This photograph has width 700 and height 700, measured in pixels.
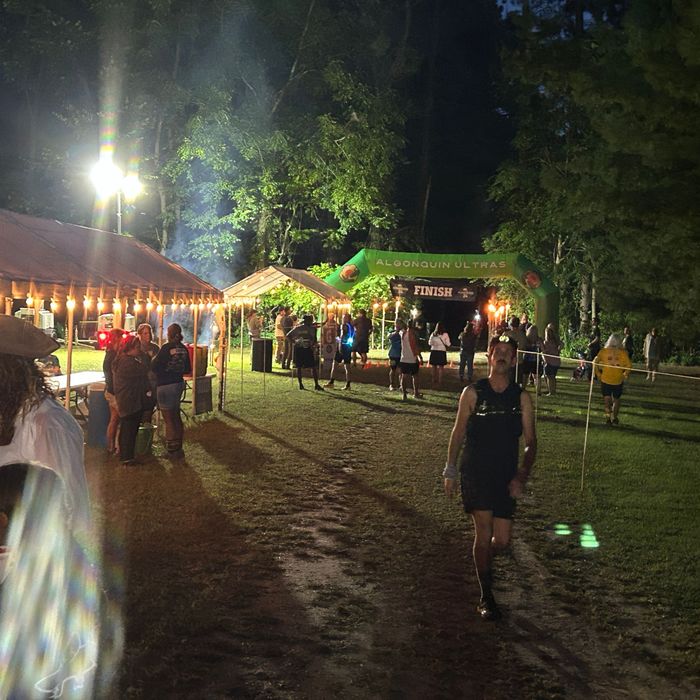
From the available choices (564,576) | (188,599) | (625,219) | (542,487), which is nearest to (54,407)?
(188,599)

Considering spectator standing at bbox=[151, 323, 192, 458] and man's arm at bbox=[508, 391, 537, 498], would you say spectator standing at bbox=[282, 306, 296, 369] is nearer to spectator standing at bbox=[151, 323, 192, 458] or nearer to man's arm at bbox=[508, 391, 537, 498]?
spectator standing at bbox=[151, 323, 192, 458]

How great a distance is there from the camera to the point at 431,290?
1410 inches

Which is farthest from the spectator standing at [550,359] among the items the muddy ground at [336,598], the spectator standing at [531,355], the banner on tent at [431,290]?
the banner on tent at [431,290]

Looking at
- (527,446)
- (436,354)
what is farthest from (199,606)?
(436,354)

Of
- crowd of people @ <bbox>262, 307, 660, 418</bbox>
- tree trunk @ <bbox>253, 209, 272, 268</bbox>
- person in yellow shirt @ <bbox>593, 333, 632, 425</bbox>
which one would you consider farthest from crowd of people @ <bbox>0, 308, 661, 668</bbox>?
tree trunk @ <bbox>253, 209, 272, 268</bbox>

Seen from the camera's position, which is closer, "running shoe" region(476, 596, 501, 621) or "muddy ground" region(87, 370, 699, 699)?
"muddy ground" region(87, 370, 699, 699)

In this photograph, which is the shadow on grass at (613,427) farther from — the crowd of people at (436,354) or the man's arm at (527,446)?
the man's arm at (527,446)

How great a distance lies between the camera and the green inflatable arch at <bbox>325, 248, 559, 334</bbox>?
27875mm

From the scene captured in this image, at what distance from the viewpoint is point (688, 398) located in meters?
21.5

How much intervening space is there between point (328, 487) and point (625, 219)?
446 inches

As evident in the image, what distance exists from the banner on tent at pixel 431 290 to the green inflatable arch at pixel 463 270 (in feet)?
21.9

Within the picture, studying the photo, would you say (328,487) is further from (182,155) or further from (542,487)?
(182,155)

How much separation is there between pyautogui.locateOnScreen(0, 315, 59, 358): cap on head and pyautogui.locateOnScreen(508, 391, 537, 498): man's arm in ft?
11.1

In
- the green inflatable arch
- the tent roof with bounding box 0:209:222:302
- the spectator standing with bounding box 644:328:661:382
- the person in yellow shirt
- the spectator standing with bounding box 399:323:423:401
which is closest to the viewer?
the tent roof with bounding box 0:209:222:302
